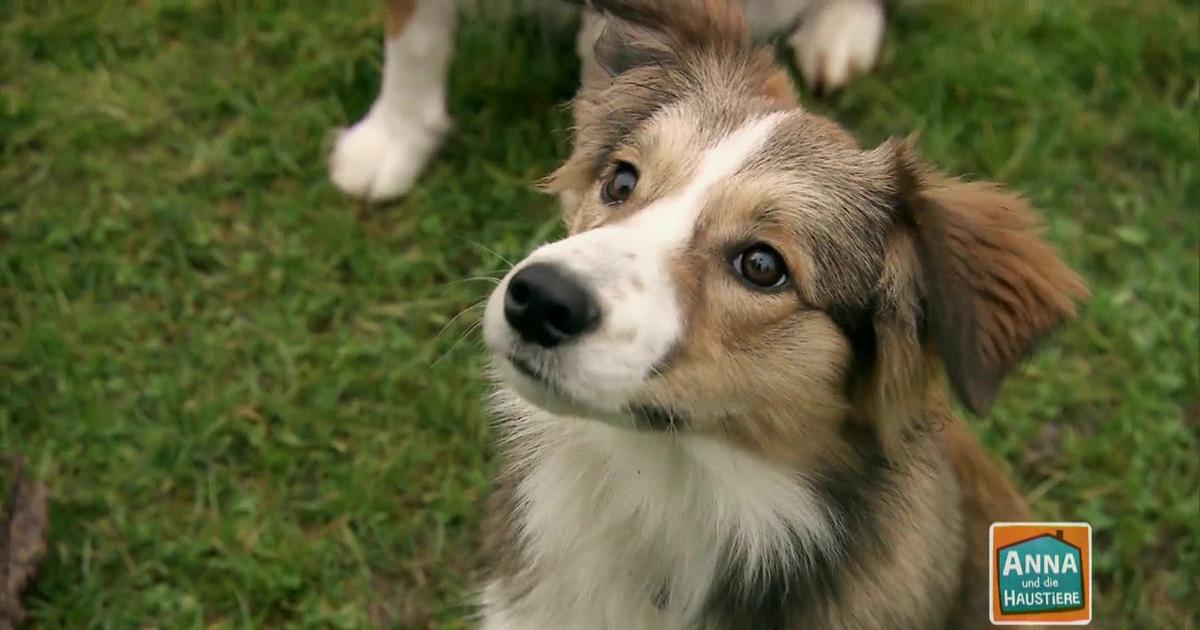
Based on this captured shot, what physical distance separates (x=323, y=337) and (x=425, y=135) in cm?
82

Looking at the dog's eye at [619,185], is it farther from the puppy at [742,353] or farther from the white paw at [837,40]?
the white paw at [837,40]

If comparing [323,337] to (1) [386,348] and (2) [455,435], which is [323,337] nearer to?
(1) [386,348]

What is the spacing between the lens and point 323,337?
387 cm

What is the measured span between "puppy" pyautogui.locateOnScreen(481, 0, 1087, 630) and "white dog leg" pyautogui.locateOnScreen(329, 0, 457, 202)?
134 centimetres

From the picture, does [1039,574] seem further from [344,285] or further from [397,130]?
[397,130]

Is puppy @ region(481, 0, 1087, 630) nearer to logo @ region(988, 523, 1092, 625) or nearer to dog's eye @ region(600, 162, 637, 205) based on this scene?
dog's eye @ region(600, 162, 637, 205)

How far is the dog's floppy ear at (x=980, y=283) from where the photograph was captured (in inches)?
80.0

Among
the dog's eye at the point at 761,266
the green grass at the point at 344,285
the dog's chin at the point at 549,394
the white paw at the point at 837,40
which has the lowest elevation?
the green grass at the point at 344,285

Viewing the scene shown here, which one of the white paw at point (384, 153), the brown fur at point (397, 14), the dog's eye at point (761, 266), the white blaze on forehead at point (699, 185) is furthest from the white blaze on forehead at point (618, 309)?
the white paw at point (384, 153)

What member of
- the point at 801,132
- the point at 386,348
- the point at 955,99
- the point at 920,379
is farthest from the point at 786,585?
the point at 955,99

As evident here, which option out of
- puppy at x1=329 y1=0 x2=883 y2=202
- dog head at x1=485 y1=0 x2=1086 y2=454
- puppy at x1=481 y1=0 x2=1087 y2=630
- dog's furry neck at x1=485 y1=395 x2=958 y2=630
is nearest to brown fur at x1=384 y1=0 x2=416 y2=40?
puppy at x1=329 y1=0 x2=883 y2=202

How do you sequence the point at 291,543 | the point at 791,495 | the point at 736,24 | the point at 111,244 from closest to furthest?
the point at 791,495
the point at 736,24
the point at 291,543
the point at 111,244

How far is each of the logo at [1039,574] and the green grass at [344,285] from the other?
1.12 m

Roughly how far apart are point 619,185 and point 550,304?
56 cm
